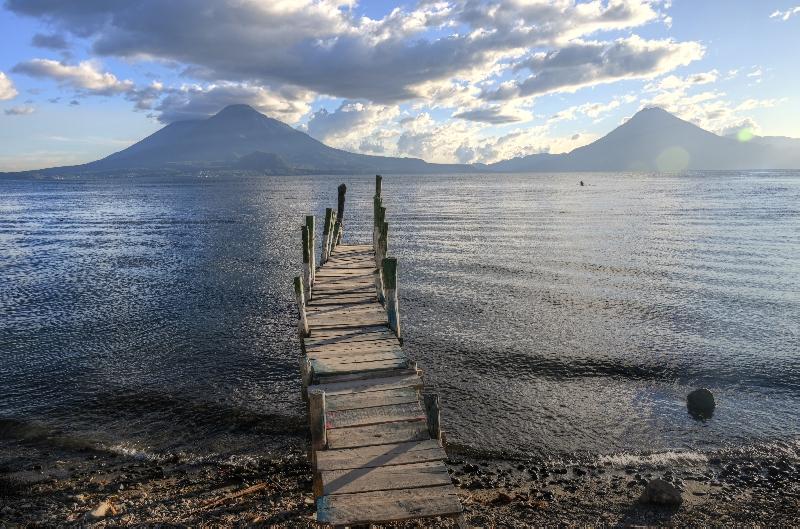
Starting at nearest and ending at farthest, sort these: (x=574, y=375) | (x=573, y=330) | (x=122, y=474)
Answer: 1. (x=122, y=474)
2. (x=574, y=375)
3. (x=573, y=330)

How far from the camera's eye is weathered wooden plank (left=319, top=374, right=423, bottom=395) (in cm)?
953

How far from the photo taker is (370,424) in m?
8.66

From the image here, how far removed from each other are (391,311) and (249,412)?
16.3ft

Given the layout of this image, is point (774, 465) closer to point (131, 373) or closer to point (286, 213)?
point (131, 373)

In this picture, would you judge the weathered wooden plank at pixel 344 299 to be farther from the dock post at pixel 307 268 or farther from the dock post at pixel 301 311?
the dock post at pixel 301 311

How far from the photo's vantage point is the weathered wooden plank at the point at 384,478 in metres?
7.36

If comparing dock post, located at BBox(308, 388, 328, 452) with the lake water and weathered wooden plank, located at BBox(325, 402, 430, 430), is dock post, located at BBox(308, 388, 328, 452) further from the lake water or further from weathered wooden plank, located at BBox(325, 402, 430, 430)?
the lake water

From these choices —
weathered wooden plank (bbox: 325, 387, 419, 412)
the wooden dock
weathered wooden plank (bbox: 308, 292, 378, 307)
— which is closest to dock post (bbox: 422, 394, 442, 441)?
the wooden dock

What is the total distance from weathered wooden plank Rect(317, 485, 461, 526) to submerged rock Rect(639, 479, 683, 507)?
5138 mm

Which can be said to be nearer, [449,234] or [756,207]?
[449,234]

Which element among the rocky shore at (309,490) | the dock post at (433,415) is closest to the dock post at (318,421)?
the dock post at (433,415)

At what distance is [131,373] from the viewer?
16812 millimetres

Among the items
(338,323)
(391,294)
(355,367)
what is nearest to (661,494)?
(355,367)

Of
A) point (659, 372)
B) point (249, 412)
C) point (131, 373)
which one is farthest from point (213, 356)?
point (659, 372)
